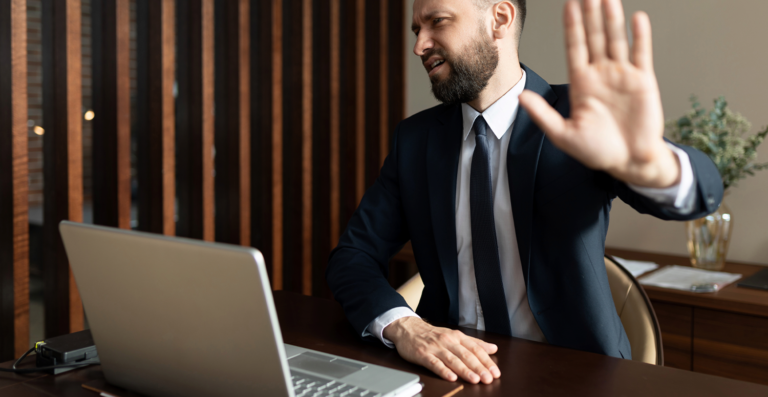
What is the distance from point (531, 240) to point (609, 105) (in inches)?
18.4

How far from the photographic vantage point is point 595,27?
95cm

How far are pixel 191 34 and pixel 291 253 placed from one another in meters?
1.13

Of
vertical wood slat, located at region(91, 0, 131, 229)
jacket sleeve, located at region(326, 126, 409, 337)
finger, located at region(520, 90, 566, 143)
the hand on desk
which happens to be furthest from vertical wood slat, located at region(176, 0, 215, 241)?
finger, located at region(520, 90, 566, 143)

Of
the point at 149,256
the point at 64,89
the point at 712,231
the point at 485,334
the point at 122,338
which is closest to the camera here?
the point at 149,256

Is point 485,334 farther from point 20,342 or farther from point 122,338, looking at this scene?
point 20,342

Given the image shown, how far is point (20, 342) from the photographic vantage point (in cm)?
207

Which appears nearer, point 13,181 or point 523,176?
point 523,176

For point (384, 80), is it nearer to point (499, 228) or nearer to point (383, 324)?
point (499, 228)

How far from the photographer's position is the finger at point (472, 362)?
953 millimetres

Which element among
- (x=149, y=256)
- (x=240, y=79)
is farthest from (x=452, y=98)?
(x=240, y=79)

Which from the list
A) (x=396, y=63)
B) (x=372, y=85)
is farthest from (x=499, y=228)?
(x=396, y=63)

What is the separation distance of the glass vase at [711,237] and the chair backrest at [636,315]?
1069mm

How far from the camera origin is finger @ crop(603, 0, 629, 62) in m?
0.92

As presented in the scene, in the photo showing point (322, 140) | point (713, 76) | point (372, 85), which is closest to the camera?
point (713, 76)
